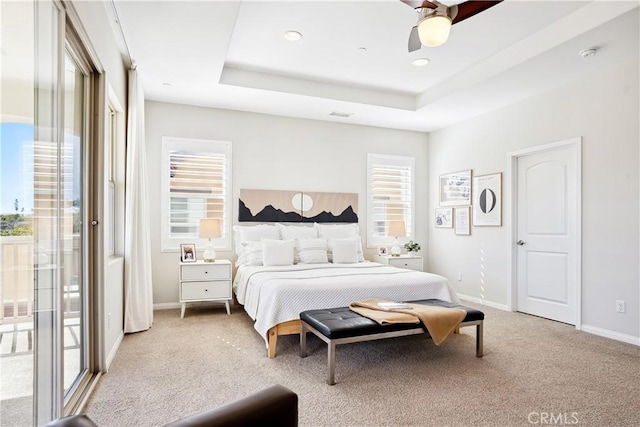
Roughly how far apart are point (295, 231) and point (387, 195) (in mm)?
1835

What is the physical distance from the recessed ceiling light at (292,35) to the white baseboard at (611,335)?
13.3 ft

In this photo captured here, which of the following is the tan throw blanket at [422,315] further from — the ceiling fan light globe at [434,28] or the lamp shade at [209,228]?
the lamp shade at [209,228]

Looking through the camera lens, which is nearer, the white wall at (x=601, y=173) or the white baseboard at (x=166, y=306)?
the white wall at (x=601, y=173)

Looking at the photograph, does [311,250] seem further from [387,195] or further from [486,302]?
[486,302]

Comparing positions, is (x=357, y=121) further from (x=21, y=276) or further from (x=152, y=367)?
(x=21, y=276)

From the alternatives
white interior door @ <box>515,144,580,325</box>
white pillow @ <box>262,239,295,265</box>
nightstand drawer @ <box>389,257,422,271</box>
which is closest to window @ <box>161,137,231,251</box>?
white pillow @ <box>262,239,295,265</box>

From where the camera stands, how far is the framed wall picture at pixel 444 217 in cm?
596

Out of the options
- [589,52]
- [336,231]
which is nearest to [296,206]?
[336,231]

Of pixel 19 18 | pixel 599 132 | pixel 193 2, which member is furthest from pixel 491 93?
pixel 19 18

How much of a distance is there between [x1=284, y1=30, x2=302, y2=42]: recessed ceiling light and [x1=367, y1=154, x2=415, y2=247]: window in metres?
2.73

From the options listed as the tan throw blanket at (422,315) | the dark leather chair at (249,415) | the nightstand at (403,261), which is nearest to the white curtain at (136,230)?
the tan throw blanket at (422,315)

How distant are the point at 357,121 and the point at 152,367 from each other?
4233 mm

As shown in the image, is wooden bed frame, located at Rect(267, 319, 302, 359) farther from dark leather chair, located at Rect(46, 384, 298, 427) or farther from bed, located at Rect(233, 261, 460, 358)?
dark leather chair, located at Rect(46, 384, 298, 427)

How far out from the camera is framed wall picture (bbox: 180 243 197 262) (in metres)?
4.74
